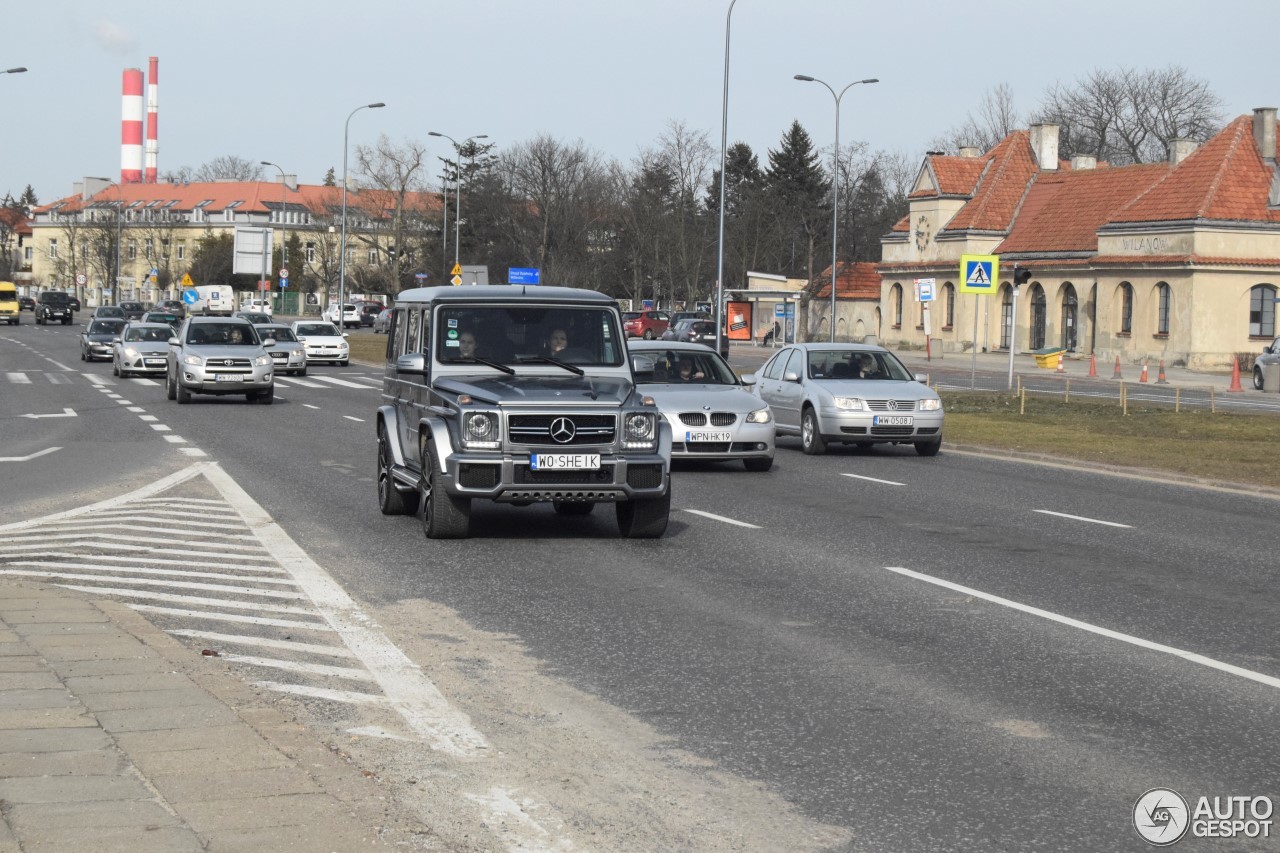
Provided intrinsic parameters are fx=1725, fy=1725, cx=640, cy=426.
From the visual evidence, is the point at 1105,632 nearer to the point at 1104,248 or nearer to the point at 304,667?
the point at 304,667

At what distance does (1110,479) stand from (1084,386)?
30.7 metres

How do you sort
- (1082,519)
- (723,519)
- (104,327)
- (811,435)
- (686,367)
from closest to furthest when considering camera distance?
(723,519) < (1082,519) < (686,367) < (811,435) < (104,327)

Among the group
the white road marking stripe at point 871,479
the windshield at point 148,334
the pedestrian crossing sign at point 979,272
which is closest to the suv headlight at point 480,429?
the white road marking stripe at point 871,479

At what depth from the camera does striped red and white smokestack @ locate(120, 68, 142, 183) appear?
481 feet

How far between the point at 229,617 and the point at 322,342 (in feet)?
156

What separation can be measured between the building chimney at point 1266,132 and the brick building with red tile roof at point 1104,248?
2.2 inches

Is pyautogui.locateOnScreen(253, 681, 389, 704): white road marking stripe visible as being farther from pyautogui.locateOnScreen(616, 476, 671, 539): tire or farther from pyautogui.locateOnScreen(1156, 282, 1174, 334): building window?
pyautogui.locateOnScreen(1156, 282, 1174, 334): building window

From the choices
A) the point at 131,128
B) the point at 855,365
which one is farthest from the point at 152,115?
the point at 855,365

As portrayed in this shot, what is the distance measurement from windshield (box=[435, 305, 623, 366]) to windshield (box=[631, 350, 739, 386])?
6763 mm

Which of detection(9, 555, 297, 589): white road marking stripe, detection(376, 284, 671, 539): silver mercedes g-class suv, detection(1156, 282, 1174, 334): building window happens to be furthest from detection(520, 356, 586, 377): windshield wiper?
detection(1156, 282, 1174, 334): building window

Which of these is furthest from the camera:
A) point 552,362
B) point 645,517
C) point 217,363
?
point 217,363

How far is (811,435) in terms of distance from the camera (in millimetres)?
23078

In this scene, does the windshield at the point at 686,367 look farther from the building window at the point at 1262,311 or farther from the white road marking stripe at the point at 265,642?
the building window at the point at 1262,311

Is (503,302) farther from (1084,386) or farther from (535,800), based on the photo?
(1084,386)
